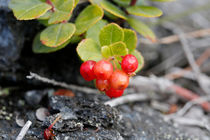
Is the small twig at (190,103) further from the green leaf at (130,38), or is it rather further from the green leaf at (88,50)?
the green leaf at (88,50)

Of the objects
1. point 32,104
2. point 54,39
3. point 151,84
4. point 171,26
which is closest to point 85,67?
point 54,39

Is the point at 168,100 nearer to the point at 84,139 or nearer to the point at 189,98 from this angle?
the point at 189,98

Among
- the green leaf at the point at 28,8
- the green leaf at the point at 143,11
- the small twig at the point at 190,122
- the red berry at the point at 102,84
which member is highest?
the green leaf at the point at 28,8

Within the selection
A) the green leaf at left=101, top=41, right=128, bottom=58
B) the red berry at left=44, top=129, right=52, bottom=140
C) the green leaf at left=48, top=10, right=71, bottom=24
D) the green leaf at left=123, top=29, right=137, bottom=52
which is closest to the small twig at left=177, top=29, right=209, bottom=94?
the green leaf at left=123, top=29, right=137, bottom=52

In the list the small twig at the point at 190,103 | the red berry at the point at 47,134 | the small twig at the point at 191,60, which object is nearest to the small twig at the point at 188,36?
the small twig at the point at 191,60

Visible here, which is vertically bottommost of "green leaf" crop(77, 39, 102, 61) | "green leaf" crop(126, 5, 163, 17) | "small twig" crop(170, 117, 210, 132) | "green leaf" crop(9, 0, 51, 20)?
"small twig" crop(170, 117, 210, 132)

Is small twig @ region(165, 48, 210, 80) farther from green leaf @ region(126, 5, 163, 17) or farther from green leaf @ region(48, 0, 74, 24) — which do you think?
green leaf @ region(48, 0, 74, 24)

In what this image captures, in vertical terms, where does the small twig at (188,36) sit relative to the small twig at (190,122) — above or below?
above

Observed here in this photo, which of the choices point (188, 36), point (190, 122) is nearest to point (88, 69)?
point (190, 122)
